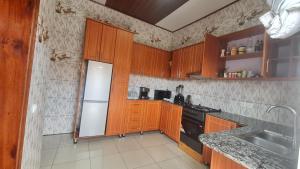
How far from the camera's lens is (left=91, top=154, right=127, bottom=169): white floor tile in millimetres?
1966

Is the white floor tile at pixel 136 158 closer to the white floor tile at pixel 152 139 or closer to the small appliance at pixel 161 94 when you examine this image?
the white floor tile at pixel 152 139

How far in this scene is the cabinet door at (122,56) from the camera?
2836mm

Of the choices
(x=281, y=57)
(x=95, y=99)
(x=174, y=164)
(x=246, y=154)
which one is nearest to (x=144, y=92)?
(x=95, y=99)

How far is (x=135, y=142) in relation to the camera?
2.80 meters

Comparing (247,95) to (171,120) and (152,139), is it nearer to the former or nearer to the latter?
(171,120)

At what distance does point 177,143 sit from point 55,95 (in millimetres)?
2634

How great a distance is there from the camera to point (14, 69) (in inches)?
28.8

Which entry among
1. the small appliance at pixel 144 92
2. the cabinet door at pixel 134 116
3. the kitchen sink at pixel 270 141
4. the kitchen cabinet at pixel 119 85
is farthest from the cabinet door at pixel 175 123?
the kitchen sink at pixel 270 141

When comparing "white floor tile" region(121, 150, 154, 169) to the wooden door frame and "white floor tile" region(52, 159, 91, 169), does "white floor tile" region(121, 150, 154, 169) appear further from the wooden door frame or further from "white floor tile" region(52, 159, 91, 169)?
the wooden door frame

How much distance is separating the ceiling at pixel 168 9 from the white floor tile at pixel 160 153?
279 cm

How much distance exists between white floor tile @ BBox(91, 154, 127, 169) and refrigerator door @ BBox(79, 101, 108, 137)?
1.99 ft

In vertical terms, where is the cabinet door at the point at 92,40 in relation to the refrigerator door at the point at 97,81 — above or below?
above

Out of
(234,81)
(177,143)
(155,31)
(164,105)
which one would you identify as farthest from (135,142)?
(155,31)

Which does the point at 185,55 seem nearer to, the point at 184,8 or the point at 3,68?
the point at 184,8
